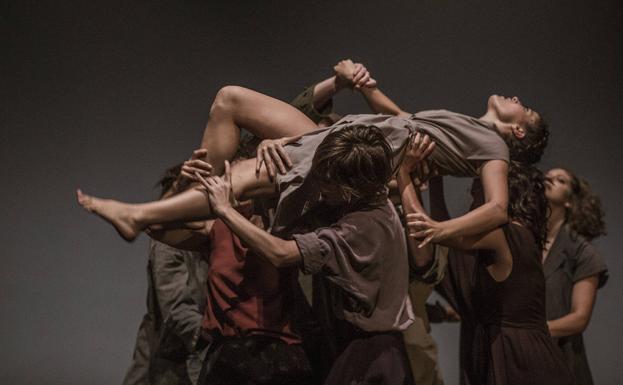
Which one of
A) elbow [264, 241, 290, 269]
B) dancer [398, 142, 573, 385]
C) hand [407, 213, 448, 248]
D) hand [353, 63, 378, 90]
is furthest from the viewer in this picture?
hand [353, 63, 378, 90]

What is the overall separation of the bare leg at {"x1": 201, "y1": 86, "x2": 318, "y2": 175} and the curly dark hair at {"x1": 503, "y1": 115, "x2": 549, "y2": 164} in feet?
2.69

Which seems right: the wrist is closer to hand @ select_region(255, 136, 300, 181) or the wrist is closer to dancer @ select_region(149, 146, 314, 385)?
hand @ select_region(255, 136, 300, 181)

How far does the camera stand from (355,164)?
5.94 ft

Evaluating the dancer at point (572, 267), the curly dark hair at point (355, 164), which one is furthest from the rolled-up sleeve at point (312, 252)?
the dancer at point (572, 267)

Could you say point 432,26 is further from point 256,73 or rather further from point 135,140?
point 135,140

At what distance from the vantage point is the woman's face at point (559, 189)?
3082 mm

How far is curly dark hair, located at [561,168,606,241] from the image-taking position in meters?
3.04

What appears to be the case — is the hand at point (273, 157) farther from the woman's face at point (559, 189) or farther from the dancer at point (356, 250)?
the woman's face at point (559, 189)

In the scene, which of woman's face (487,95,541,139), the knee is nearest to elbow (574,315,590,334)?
woman's face (487,95,541,139)

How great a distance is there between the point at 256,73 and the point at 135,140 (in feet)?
2.09

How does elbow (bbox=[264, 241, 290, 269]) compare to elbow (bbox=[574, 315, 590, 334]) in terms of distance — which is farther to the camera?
elbow (bbox=[574, 315, 590, 334])

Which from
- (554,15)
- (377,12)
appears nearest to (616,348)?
(554,15)

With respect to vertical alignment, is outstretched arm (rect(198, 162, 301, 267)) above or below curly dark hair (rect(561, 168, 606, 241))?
above

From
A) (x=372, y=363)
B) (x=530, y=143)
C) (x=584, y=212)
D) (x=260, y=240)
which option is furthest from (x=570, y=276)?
(x=260, y=240)
